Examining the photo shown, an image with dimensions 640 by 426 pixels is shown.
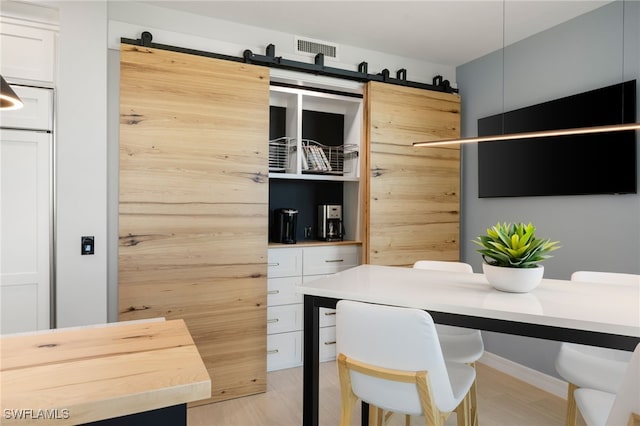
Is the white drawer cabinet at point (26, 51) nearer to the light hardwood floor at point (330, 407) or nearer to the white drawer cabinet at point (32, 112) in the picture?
the white drawer cabinet at point (32, 112)

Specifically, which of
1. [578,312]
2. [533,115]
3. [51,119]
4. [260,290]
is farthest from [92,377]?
[533,115]

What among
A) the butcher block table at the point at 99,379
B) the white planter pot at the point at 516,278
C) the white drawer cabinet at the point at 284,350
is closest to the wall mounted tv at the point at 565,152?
the white planter pot at the point at 516,278

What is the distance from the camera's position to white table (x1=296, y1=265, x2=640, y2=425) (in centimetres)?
126

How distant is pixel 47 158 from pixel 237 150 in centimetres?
113

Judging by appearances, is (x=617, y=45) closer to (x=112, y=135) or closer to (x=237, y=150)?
(x=237, y=150)

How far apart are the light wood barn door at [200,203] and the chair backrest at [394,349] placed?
142cm

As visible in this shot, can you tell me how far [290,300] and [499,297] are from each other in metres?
1.80

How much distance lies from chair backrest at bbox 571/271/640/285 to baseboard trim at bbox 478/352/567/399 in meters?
1.06

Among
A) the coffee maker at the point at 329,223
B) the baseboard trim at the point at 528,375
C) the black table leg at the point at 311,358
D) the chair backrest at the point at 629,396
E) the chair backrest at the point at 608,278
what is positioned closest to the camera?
the chair backrest at the point at 629,396

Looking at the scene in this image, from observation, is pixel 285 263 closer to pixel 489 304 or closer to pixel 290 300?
pixel 290 300

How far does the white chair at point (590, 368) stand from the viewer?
1.60m

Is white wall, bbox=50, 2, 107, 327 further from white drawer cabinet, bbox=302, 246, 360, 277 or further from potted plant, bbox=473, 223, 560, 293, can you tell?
potted plant, bbox=473, 223, 560, 293

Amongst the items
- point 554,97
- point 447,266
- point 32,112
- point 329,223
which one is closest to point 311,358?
point 447,266

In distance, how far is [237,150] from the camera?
2658mm
